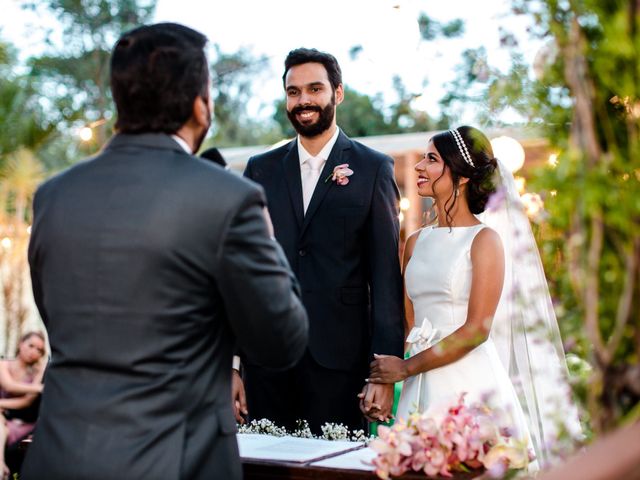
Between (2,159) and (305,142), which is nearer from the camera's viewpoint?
(305,142)

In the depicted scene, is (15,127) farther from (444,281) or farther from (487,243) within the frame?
(487,243)

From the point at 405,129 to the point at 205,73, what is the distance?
2356cm

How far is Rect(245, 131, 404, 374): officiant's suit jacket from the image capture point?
3.79 metres

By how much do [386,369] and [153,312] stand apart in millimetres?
1899

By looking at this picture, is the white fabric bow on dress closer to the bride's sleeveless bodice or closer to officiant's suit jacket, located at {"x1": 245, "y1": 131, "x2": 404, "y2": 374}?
the bride's sleeveless bodice

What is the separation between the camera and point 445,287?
3961mm

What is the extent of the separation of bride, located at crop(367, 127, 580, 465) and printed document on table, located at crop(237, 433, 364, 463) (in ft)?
1.78

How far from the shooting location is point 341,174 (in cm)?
392

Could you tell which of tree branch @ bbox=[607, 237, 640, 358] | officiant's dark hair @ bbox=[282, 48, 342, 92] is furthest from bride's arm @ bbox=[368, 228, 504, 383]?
tree branch @ bbox=[607, 237, 640, 358]

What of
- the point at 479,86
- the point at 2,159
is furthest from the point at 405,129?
the point at 479,86

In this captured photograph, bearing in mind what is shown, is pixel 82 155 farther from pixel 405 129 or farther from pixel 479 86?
pixel 479 86

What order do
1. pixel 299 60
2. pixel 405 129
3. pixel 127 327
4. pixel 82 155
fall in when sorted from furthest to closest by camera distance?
pixel 405 129
pixel 82 155
pixel 299 60
pixel 127 327

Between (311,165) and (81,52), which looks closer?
(311,165)

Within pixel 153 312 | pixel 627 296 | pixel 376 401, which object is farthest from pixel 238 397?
pixel 627 296
